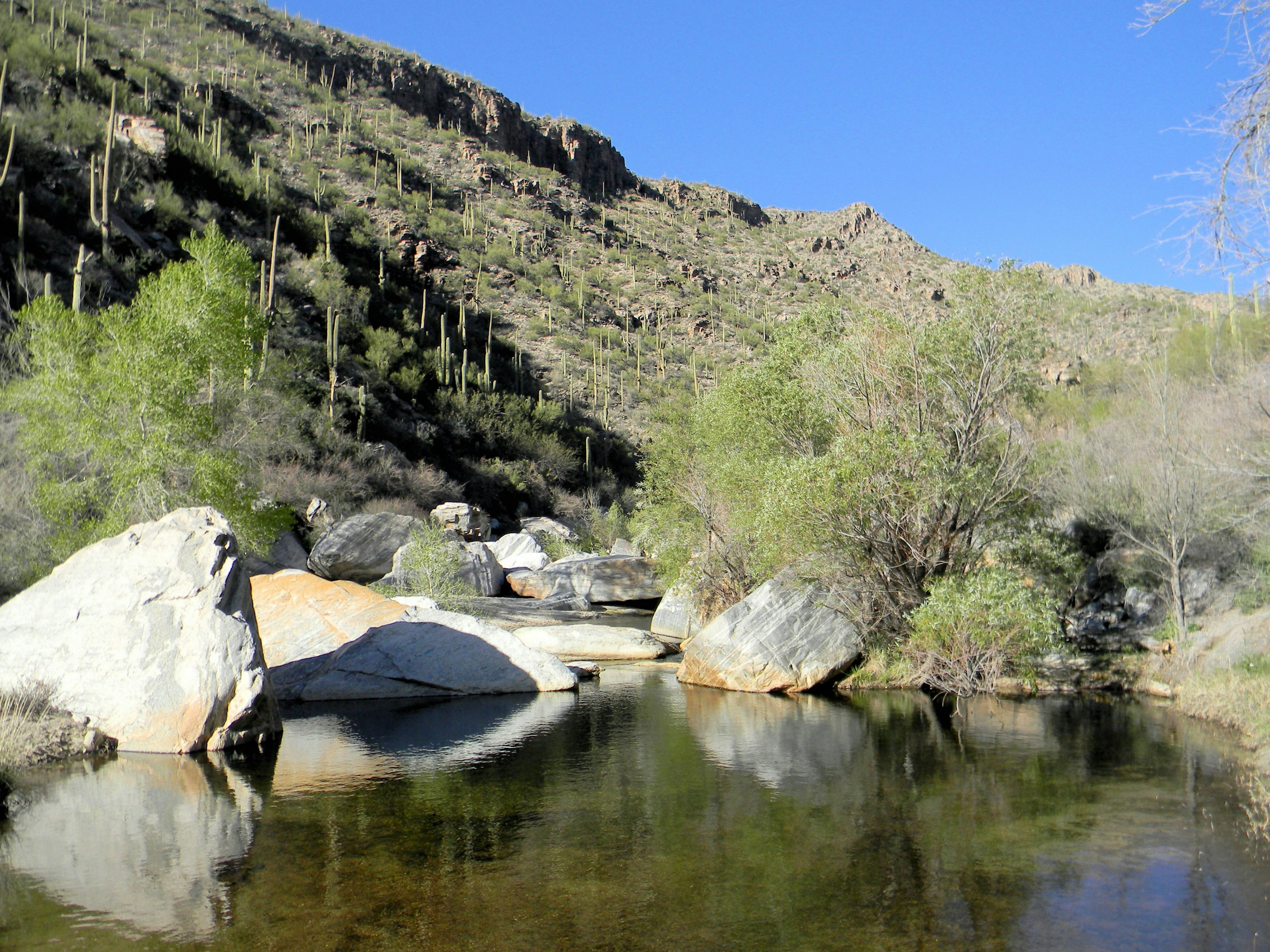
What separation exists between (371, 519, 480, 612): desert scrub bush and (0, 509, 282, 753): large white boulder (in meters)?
9.65

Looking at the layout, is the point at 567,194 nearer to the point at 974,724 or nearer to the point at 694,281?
the point at 694,281

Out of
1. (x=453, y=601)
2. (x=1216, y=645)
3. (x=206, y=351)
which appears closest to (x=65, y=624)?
(x=206, y=351)

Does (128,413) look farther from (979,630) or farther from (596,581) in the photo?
(596,581)

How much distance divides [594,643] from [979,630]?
375 inches

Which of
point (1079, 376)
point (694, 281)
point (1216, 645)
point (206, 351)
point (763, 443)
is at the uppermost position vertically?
point (694, 281)

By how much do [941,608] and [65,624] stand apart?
1358 cm

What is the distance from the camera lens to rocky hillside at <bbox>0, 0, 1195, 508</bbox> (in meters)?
38.5

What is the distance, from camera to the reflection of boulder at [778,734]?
37.9 ft

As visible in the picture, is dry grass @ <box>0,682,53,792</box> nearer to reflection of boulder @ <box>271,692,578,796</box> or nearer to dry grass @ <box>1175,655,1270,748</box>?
reflection of boulder @ <box>271,692,578,796</box>

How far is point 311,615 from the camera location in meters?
17.7

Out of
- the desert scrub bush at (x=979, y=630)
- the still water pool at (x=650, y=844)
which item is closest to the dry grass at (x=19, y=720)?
the still water pool at (x=650, y=844)

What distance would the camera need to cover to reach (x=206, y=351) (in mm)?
19938

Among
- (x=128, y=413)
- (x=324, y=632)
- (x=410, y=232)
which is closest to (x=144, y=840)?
(x=324, y=632)

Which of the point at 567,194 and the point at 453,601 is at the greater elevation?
the point at 567,194
